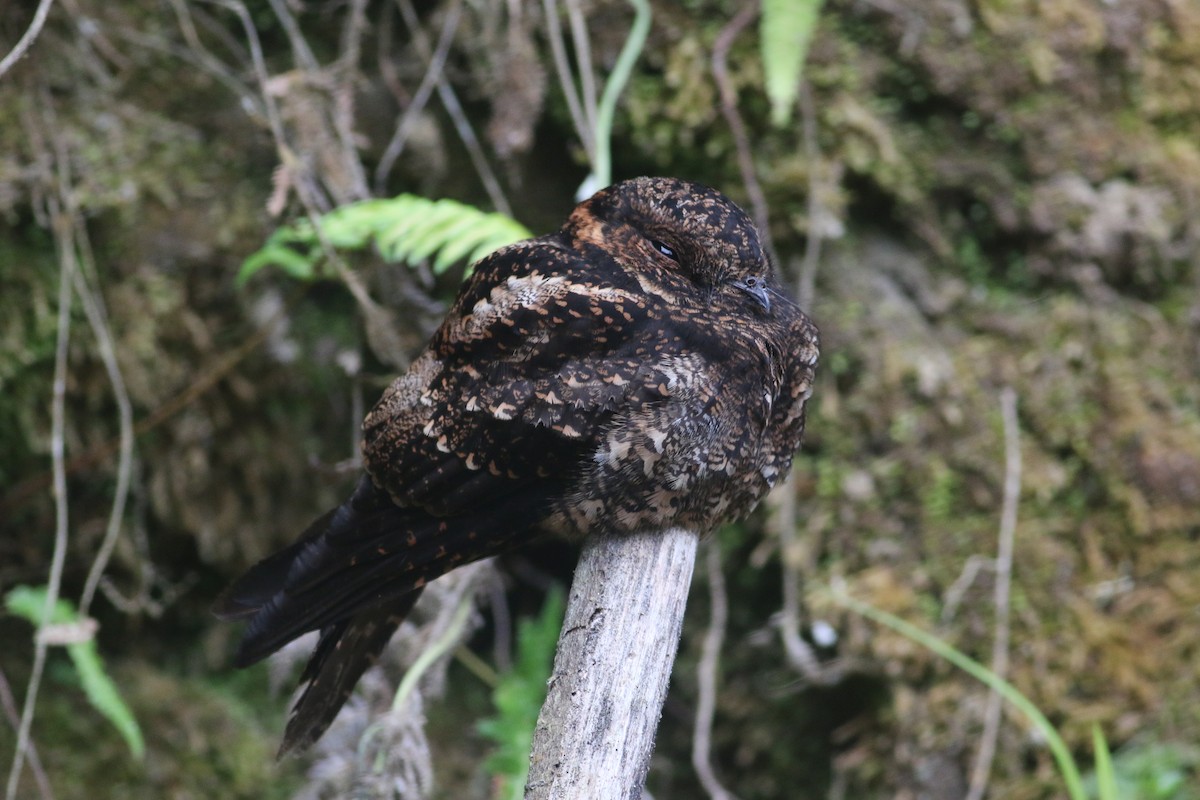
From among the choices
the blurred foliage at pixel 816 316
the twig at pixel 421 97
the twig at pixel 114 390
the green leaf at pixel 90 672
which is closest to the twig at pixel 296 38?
the blurred foliage at pixel 816 316

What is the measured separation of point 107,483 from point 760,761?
6.34 feet

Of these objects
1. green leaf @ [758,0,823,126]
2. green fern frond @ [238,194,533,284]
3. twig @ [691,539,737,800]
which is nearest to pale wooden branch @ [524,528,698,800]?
green fern frond @ [238,194,533,284]

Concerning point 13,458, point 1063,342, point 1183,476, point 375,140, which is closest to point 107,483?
point 13,458

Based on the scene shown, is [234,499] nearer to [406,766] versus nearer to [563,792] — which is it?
[406,766]

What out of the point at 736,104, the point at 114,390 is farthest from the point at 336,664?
the point at 736,104

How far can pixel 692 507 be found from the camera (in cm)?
181

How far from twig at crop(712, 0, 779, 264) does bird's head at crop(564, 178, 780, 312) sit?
1.03 m

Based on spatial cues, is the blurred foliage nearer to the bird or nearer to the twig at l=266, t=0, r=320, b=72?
the twig at l=266, t=0, r=320, b=72

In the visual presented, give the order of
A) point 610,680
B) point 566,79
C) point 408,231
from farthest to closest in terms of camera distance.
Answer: point 566,79 < point 408,231 < point 610,680

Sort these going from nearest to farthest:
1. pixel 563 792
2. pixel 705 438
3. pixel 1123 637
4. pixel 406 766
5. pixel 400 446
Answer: pixel 563 792 < pixel 705 438 < pixel 400 446 < pixel 406 766 < pixel 1123 637

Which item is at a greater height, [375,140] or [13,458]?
[375,140]

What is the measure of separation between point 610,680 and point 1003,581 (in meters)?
1.65

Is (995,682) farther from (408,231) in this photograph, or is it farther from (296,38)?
(296,38)

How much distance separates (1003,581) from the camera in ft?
9.63
